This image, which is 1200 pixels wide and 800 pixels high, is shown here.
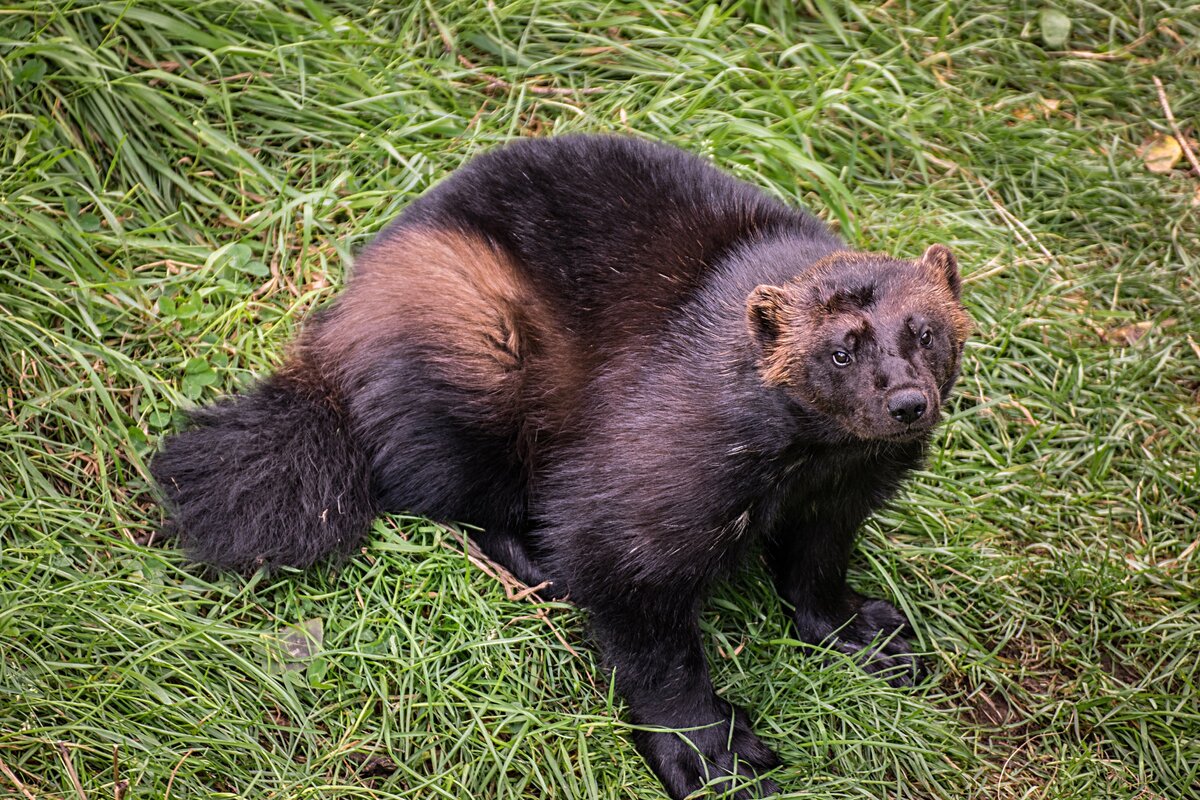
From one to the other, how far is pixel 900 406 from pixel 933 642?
1293 mm

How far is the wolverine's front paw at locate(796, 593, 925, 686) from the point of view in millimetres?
4082

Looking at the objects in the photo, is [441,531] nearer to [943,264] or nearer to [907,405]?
[907,405]

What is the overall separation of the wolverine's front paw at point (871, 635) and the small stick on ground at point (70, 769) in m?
2.25

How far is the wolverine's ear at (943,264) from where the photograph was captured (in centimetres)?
372

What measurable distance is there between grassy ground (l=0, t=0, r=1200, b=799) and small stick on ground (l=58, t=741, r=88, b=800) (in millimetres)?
16

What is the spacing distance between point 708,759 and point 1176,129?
3.83 m

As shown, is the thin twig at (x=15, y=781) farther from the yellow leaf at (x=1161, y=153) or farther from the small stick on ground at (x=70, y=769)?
the yellow leaf at (x=1161, y=153)

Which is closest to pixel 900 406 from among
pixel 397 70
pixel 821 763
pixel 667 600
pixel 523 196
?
pixel 667 600

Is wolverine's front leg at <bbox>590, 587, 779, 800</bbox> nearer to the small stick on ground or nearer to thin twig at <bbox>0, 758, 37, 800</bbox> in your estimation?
the small stick on ground

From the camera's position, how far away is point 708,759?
12.5ft

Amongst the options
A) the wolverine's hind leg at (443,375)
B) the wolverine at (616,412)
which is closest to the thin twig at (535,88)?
the wolverine at (616,412)

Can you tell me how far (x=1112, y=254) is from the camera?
5328mm

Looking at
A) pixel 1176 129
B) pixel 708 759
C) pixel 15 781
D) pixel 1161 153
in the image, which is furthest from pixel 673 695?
pixel 1176 129

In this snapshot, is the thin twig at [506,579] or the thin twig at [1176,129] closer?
the thin twig at [506,579]
